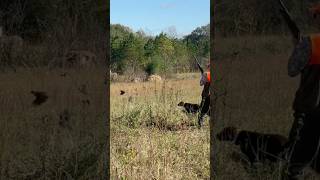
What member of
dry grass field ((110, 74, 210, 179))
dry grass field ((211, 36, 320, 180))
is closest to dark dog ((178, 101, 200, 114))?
dry grass field ((110, 74, 210, 179))

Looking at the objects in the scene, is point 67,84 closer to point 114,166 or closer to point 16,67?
point 16,67

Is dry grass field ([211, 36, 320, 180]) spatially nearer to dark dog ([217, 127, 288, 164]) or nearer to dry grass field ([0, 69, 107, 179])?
dark dog ([217, 127, 288, 164])

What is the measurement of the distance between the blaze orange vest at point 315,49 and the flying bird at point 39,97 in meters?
2.05

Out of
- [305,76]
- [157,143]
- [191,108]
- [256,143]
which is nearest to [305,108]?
[305,76]


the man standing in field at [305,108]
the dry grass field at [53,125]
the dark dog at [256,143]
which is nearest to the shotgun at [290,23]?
the man standing in field at [305,108]

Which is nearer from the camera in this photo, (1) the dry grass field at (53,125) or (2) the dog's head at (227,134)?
(1) the dry grass field at (53,125)

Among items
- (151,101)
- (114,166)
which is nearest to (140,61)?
(151,101)

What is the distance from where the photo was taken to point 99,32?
432 centimetres

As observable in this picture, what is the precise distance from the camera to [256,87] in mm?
4258

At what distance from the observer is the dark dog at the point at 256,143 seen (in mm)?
4270

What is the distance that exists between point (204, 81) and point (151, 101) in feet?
3.34

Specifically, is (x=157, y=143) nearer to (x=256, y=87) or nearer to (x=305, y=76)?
(x=256, y=87)

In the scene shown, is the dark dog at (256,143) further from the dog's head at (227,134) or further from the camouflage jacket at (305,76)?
the camouflage jacket at (305,76)

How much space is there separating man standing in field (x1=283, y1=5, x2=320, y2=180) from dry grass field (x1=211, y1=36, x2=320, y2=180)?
6cm
